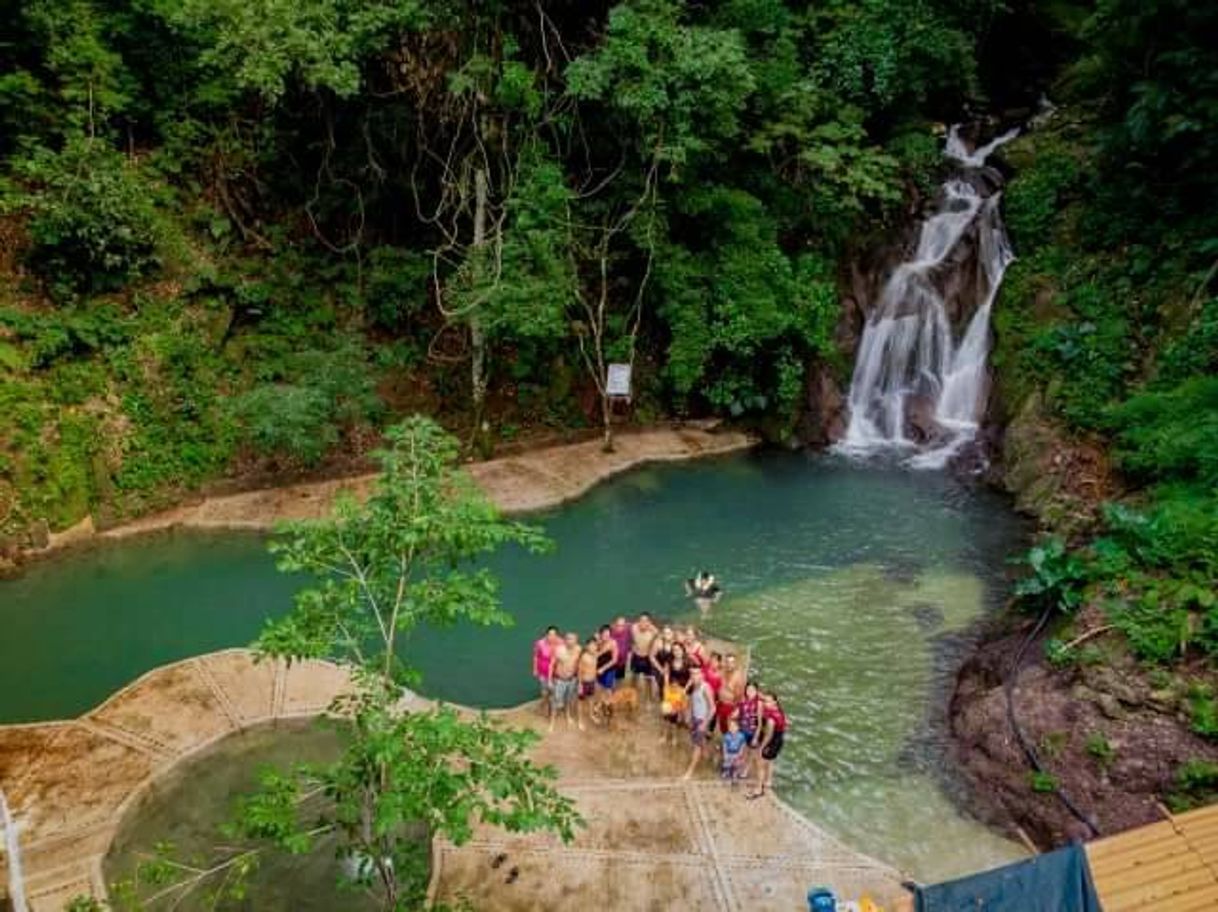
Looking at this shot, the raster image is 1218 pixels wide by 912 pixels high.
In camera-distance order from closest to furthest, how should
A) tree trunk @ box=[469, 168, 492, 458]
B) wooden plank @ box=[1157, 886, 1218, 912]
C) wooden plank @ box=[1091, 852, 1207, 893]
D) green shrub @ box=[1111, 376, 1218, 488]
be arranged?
wooden plank @ box=[1157, 886, 1218, 912], wooden plank @ box=[1091, 852, 1207, 893], green shrub @ box=[1111, 376, 1218, 488], tree trunk @ box=[469, 168, 492, 458]

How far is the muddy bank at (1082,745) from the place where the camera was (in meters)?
8.50

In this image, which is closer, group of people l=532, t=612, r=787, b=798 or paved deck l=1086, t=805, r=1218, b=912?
paved deck l=1086, t=805, r=1218, b=912

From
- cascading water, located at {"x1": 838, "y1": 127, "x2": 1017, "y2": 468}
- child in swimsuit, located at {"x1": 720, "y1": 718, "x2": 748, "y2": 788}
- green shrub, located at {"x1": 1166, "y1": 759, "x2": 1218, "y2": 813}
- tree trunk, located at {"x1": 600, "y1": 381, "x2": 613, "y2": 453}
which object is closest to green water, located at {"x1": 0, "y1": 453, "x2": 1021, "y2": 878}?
child in swimsuit, located at {"x1": 720, "y1": 718, "x2": 748, "y2": 788}

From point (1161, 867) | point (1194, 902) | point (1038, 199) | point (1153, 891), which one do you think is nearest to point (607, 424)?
point (1038, 199)

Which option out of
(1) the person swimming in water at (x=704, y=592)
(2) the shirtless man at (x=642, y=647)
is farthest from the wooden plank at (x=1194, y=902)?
(1) the person swimming in water at (x=704, y=592)

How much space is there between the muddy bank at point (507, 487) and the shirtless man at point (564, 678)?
5.75m

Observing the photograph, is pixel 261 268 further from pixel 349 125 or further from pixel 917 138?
pixel 917 138

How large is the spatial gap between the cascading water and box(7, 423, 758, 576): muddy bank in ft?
10.2

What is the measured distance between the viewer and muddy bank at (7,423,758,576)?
14297 millimetres

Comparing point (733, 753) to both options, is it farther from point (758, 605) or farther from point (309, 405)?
point (309, 405)

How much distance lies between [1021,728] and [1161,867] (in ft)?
12.0

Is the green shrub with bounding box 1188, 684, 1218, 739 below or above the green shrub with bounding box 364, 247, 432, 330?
below

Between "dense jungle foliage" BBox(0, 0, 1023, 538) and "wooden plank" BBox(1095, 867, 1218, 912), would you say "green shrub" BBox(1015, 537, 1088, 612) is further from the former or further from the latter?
→ "dense jungle foliage" BBox(0, 0, 1023, 538)


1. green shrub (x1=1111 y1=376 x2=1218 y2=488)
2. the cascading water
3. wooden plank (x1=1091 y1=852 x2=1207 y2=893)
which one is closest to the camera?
wooden plank (x1=1091 y1=852 x2=1207 y2=893)
